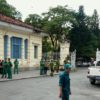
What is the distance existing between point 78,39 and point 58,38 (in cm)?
1064

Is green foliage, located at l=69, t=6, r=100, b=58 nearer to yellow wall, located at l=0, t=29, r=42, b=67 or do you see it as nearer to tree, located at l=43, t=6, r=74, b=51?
tree, located at l=43, t=6, r=74, b=51

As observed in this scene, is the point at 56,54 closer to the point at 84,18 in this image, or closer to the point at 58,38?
the point at 58,38

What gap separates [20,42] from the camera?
3828cm

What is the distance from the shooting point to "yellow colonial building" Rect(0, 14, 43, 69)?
34191 mm

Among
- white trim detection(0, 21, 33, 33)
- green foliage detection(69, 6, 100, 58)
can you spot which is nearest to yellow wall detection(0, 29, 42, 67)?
white trim detection(0, 21, 33, 33)

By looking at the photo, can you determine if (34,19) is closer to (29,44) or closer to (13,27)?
(29,44)

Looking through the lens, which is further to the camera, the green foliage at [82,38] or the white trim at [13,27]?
the green foliage at [82,38]

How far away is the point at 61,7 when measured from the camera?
5272 cm

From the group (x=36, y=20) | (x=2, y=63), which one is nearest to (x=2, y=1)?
(x=36, y=20)

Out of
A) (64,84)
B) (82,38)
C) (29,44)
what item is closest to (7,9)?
(82,38)

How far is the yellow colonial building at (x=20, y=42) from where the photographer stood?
3419cm

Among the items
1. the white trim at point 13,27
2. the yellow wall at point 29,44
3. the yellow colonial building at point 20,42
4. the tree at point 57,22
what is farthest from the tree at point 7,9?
the white trim at point 13,27

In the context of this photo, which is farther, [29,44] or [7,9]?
[7,9]

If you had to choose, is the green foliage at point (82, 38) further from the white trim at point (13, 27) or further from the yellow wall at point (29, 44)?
the white trim at point (13, 27)
